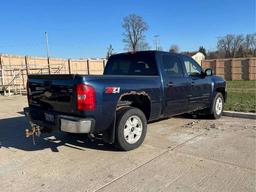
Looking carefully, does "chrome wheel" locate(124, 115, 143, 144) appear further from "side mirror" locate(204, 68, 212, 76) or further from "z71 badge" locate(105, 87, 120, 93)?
"side mirror" locate(204, 68, 212, 76)

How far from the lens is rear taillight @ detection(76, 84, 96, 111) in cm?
412

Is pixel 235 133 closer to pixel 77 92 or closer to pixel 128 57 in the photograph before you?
pixel 128 57

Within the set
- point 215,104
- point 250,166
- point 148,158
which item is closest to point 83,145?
point 148,158

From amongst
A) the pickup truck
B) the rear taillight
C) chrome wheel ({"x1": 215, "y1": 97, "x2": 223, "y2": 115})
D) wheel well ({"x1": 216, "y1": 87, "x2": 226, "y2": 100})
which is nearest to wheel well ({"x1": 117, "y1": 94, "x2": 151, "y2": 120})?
the pickup truck

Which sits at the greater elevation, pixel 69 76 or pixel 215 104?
pixel 69 76

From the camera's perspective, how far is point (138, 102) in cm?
538

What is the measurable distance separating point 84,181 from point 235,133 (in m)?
3.84

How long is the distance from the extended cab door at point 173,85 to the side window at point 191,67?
1.04 ft

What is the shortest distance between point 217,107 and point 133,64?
3.16 meters

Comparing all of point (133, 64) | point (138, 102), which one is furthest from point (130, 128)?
point (133, 64)

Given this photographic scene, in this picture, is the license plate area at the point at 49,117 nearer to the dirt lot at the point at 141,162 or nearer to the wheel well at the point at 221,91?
the dirt lot at the point at 141,162

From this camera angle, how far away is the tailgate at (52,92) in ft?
14.1

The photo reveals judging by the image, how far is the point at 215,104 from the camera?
761cm

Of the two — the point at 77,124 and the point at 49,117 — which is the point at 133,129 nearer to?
the point at 77,124
